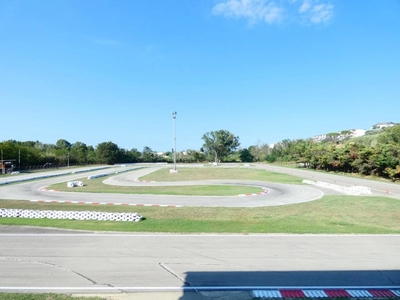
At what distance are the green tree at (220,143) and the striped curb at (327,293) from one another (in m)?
108

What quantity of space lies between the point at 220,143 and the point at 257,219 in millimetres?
100145

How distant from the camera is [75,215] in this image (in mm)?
18141

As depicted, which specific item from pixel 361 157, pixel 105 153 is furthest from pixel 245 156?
pixel 361 157

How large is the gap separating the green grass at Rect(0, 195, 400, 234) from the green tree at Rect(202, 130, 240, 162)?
9512 cm

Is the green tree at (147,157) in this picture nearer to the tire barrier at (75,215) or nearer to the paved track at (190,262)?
the tire barrier at (75,215)

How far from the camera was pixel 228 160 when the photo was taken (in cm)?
12062

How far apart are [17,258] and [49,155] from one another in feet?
276

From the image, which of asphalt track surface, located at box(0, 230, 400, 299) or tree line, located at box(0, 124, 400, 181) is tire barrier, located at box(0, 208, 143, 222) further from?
tree line, located at box(0, 124, 400, 181)

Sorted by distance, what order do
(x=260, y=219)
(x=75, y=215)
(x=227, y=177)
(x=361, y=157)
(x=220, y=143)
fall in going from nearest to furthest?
1. (x=260, y=219)
2. (x=75, y=215)
3. (x=361, y=157)
4. (x=227, y=177)
5. (x=220, y=143)

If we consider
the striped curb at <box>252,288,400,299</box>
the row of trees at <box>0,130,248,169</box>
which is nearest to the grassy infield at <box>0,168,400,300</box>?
the striped curb at <box>252,288,400,299</box>

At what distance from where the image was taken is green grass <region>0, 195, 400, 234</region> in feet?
51.6

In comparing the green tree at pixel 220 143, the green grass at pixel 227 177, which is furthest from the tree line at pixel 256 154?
the green grass at pixel 227 177

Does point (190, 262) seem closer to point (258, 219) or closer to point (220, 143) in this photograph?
point (258, 219)

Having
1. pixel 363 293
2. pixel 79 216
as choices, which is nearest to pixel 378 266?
pixel 363 293
